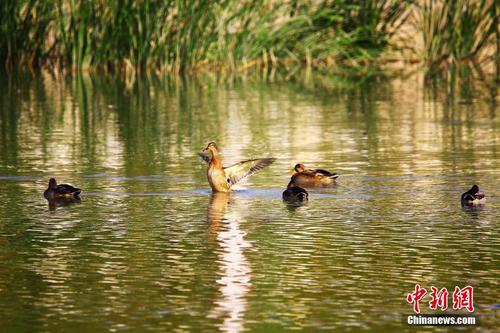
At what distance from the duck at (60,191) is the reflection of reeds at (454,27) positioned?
737 inches

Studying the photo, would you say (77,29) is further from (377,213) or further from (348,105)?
(377,213)

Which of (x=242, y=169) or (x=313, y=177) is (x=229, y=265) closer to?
(x=313, y=177)

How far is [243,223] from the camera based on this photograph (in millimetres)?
12000

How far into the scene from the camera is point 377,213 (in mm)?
12367

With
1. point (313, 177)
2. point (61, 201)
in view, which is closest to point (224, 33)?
point (313, 177)

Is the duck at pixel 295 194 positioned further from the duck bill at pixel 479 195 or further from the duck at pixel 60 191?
the duck at pixel 60 191

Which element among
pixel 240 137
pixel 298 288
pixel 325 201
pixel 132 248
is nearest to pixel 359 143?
pixel 240 137

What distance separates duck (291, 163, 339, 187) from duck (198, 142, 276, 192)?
16.7 inches

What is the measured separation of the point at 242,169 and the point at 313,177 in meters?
0.72

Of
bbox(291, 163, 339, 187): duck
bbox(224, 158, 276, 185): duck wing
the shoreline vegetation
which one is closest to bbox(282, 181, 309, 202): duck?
bbox(291, 163, 339, 187): duck

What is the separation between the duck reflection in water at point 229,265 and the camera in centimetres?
863

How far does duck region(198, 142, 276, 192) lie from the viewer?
13812 mm

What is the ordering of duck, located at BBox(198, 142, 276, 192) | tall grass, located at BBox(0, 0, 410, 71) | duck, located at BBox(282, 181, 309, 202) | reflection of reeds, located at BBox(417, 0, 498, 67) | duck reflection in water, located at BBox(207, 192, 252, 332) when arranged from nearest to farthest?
duck reflection in water, located at BBox(207, 192, 252, 332)
duck, located at BBox(282, 181, 309, 202)
duck, located at BBox(198, 142, 276, 192)
tall grass, located at BBox(0, 0, 410, 71)
reflection of reeds, located at BBox(417, 0, 498, 67)

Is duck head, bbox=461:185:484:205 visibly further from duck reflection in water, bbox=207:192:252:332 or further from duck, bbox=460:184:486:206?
duck reflection in water, bbox=207:192:252:332
